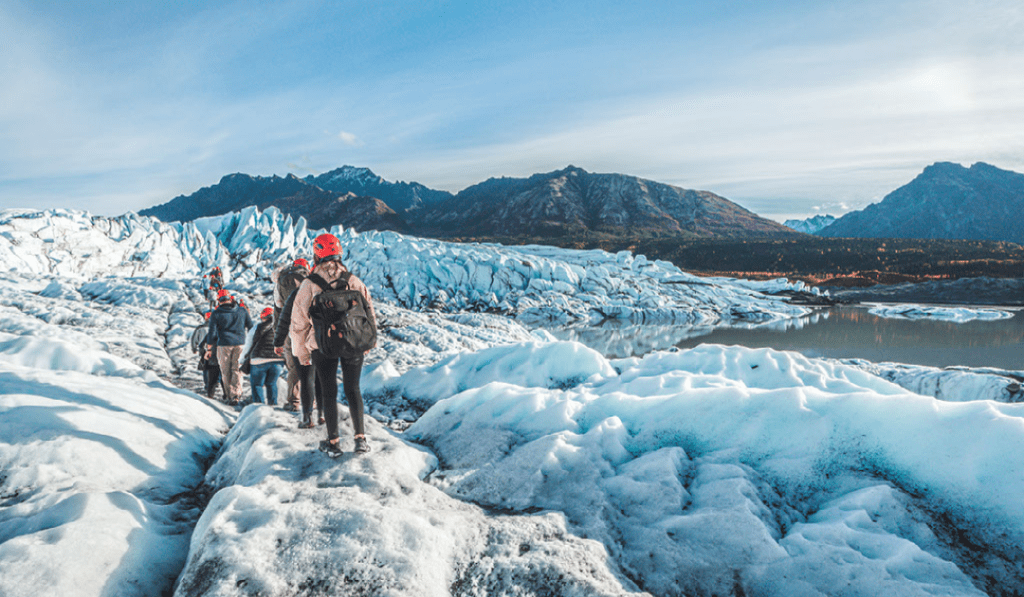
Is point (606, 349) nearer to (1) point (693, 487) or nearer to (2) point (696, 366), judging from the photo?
(2) point (696, 366)

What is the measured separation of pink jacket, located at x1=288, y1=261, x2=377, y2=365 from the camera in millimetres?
3834

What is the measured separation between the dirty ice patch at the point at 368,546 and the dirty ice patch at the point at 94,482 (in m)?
0.38

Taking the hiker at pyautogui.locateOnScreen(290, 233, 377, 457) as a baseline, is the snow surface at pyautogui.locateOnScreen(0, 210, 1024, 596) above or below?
below

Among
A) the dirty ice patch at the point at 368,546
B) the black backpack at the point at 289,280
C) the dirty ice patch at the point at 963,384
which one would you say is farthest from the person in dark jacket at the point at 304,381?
the dirty ice patch at the point at 963,384

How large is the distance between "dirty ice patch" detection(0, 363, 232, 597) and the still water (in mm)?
24002

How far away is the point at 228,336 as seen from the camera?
6930 millimetres

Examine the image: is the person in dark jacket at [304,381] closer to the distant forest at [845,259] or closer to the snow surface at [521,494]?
the snow surface at [521,494]

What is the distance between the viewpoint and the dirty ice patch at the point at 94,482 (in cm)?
250

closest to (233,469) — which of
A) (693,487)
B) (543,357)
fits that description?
(693,487)

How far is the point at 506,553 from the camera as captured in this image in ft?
9.57

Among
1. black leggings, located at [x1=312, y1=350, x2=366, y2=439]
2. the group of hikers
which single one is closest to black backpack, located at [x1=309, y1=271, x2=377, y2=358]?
the group of hikers

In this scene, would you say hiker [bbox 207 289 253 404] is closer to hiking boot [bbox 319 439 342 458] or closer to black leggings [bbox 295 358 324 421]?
black leggings [bbox 295 358 324 421]

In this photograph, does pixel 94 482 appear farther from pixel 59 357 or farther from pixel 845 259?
pixel 845 259

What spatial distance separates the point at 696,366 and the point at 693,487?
5504mm
